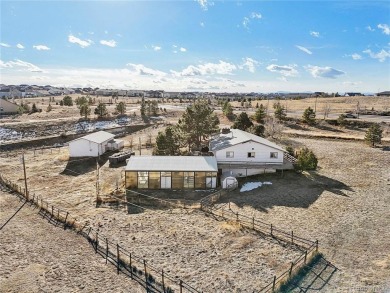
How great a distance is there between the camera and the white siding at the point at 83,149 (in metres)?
45.6

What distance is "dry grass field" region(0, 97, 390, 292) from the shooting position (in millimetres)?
18797

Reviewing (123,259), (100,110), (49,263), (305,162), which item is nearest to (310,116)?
(305,162)

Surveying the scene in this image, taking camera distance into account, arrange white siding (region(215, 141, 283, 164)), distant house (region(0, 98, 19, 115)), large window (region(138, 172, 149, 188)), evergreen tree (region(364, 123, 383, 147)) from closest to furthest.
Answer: large window (region(138, 172, 149, 188)), white siding (region(215, 141, 283, 164)), evergreen tree (region(364, 123, 383, 147)), distant house (region(0, 98, 19, 115))

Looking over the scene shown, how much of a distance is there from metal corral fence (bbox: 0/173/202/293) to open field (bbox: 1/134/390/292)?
67cm

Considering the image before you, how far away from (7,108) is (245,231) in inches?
3386

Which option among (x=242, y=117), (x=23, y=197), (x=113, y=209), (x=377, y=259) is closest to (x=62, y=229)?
(x=113, y=209)

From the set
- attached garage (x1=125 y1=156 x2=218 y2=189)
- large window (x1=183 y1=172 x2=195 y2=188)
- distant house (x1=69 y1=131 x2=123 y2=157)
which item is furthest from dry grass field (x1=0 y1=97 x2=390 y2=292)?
large window (x1=183 y1=172 x2=195 y2=188)

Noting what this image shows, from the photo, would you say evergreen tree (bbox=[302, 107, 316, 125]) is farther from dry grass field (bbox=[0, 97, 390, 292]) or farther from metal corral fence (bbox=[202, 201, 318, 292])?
metal corral fence (bbox=[202, 201, 318, 292])

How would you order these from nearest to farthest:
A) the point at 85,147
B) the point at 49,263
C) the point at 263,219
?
the point at 49,263 → the point at 263,219 → the point at 85,147

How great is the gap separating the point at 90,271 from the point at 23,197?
14934 mm

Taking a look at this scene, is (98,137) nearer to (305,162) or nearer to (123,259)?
(305,162)

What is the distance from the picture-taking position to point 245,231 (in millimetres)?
23766

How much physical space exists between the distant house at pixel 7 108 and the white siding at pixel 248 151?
7317 centimetres

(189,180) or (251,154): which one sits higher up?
(251,154)
